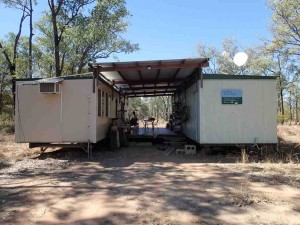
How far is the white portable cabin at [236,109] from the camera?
1084cm

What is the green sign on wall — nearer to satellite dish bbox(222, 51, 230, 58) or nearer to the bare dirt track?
the bare dirt track

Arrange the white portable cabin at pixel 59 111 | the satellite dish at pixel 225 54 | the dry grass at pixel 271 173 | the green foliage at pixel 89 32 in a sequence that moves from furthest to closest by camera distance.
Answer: the satellite dish at pixel 225 54 < the green foliage at pixel 89 32 < the white portable cabin at pixel 59 111 < the dry grass at pixel 271 173

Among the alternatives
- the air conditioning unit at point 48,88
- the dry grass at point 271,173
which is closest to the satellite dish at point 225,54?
the air conditioning unit at point 48,88

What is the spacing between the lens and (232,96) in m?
10.8

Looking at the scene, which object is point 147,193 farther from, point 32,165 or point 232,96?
point 232,96

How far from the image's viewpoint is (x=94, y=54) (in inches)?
922

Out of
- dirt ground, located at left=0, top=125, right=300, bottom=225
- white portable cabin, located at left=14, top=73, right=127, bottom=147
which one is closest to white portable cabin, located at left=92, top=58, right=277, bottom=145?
white portable cabin, located at left=14, top=73, right=127, bottom=147

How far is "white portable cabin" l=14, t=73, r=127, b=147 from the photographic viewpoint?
10.6m

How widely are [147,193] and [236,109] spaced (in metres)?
6.19

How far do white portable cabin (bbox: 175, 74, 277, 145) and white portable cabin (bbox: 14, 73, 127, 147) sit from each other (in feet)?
11.8

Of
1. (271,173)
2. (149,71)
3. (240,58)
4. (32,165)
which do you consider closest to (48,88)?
(32,165)

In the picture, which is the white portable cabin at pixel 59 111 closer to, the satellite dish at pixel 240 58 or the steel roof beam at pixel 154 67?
the steel roof beam at pixel 154 67

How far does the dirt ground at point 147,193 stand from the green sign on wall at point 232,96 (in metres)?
2.22

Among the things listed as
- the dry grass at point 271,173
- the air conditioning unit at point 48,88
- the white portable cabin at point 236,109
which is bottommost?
the dry grass at point 271,173
